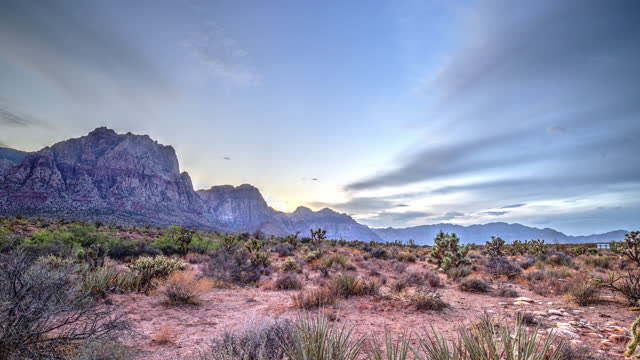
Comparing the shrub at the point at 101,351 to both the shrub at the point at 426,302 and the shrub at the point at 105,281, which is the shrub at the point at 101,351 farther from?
the shrub at the point at 426,302

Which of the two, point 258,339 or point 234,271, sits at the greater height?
point 258,339

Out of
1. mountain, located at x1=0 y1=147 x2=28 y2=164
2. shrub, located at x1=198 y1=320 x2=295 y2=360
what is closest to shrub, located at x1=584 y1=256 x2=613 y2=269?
shrub, located at x1=198 y1=320 x2=295 y2=360

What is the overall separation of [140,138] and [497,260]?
8249 inches

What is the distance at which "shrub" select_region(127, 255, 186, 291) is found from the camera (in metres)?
8.91

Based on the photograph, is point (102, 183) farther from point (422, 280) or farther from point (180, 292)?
point (422, 280)

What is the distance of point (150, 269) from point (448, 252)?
15.2 m

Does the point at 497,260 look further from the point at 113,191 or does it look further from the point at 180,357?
the point at 113,191

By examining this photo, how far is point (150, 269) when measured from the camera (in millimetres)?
9359

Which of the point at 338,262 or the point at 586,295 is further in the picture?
the point at 338,262

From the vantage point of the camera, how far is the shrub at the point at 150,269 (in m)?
8.91

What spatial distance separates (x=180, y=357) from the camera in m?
4.61

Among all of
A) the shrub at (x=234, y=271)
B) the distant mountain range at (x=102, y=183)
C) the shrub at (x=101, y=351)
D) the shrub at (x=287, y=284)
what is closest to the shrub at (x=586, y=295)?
the shrub at (x=287, y=284)

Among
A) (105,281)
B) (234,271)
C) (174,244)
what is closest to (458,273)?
(234,271)

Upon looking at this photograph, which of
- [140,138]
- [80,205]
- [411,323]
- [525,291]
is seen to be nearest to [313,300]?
[411,323]
